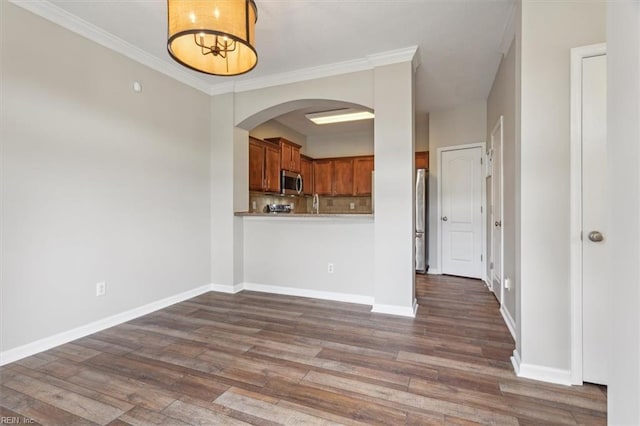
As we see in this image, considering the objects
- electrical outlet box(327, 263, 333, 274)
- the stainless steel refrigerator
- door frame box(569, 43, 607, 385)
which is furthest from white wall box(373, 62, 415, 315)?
the stainless steel refrigerator

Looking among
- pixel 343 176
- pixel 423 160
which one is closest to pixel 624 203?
pixel 423 160

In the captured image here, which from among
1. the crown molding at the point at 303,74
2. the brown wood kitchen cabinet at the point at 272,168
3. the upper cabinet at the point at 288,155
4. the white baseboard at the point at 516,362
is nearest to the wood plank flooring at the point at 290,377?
the white baseboard at the point at 516,362

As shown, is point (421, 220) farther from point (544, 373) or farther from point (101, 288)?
point (101, 288)

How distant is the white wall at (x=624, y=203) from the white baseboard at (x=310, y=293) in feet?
9.39

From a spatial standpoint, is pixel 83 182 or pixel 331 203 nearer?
pixel 83 182

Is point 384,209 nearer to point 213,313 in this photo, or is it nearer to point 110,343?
point 213,313

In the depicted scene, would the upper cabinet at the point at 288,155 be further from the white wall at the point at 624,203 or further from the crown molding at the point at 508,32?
the white wall at the point at 624,203

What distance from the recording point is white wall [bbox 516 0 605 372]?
1.94 meters

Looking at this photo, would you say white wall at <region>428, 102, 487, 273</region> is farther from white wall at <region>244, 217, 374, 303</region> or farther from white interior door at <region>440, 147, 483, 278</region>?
white wall at <region>244, 217, 374, 303</region>

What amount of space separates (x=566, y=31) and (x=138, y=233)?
3.90 meters

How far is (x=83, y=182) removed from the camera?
8.79 feet

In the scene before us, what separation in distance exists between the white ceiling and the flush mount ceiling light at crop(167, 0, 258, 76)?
61 centimetres

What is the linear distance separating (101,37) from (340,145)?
4.76 metres

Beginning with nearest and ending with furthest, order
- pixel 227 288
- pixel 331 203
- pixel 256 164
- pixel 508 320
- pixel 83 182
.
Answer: pixel 83 182, pixel 508 320, pixel 227 288, pixel 256 164, pixel 331 203
